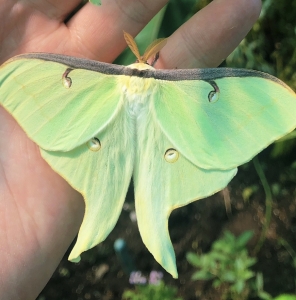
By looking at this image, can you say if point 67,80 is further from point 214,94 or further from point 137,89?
point 214,94

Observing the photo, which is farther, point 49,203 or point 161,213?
point 49,203

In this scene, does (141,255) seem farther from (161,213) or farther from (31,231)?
(161,213)

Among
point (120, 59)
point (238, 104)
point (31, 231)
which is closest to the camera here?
point (238, 104)

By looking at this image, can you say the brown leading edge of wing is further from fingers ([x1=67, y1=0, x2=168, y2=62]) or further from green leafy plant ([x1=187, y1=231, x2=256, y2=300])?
green leafy plant ([x1=187, y1=231, x2=256, y2=300])

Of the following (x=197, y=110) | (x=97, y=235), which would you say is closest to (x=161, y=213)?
(x=97, y=235)

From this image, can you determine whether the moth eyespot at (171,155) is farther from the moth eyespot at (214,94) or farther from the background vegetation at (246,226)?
the background vegetation at (246,226)

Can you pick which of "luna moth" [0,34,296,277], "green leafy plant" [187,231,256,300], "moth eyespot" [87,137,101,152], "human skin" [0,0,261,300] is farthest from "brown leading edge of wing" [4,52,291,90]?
"green leafy plant" [187,231,256,300]

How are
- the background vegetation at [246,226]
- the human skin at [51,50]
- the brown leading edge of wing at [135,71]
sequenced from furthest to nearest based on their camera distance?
the background vegetation at [246,226], the human skin at [51,50], the brown leading edge of wing at [135,71]

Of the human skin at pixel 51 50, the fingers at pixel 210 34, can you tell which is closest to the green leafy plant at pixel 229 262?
the human skin at pixel 51 50
